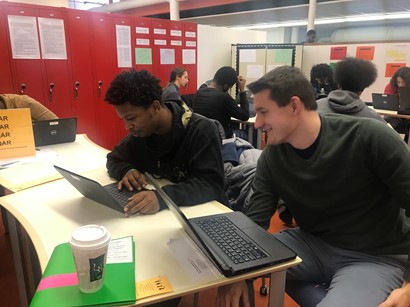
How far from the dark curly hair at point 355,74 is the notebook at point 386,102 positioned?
81.3 inches

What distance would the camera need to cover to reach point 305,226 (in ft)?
4.55

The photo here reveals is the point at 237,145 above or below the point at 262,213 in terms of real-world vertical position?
above

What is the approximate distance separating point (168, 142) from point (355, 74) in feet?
5.07

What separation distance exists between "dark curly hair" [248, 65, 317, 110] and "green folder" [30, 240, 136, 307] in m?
0.71

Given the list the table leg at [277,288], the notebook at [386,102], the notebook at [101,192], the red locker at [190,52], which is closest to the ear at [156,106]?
the notebook at [101,192]

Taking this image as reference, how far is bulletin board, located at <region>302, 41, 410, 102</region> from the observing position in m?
4.84

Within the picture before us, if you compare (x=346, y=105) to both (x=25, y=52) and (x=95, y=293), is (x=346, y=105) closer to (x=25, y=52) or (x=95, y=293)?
(x=95, y=293)

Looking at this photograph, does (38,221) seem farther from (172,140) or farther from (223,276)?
(223,276)

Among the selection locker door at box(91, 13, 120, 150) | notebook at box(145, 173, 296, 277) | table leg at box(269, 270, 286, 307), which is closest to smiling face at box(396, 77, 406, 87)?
locker door at box(91, 13, 120, 150)

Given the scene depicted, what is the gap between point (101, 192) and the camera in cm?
124

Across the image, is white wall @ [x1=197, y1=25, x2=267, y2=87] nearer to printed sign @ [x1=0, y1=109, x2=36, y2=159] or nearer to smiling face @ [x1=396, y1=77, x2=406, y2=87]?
smiling face @ [x1=396, y1=77, x2=406, y2=87]

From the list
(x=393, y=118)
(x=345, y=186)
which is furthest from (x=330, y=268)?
(x=393, y=118)

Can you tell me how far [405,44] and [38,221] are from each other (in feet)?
17.0

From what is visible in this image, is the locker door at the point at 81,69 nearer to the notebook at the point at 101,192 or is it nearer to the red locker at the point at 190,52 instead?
the red locker at the point at 190,52
